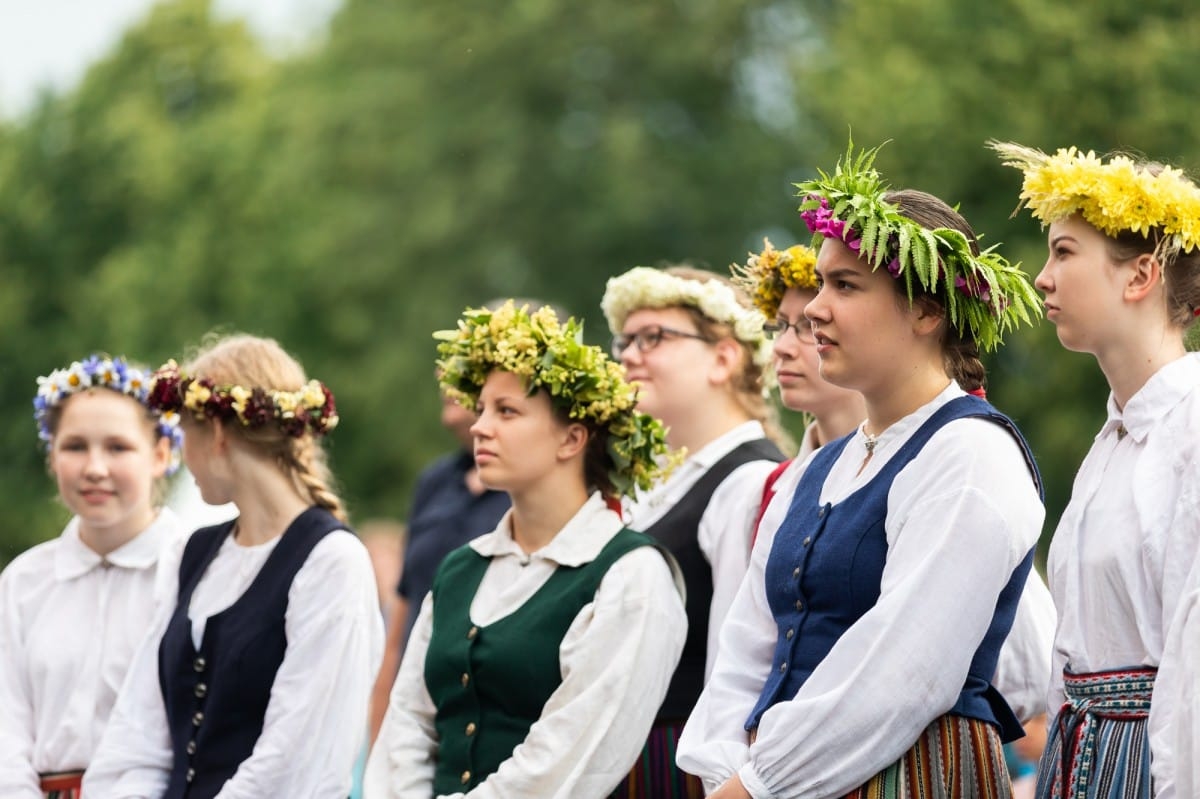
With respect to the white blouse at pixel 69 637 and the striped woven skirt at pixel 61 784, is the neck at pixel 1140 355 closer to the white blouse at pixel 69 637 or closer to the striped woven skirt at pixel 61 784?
the white blouse at pixel 69 637

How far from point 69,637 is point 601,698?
211 centimetres

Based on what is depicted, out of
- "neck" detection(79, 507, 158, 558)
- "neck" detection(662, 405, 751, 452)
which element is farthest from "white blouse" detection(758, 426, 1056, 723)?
"neck" detection(79, 507, 158, 558)

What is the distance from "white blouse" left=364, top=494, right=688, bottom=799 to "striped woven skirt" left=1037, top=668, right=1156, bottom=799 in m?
1.13

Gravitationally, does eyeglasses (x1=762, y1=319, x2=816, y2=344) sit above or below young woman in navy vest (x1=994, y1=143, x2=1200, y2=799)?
above

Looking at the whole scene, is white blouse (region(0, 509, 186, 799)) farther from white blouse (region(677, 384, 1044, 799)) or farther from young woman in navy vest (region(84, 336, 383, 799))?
white blouse (region(677, 384, 1044, 799))

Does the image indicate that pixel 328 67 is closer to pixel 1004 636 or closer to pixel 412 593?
pixel 412 593

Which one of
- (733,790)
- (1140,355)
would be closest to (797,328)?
(1140,355)

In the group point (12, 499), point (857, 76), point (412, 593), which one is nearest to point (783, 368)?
point (412, 593)

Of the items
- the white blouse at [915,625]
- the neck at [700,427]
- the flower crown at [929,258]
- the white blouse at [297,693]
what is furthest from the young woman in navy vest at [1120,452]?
the white blouse at [297,693]

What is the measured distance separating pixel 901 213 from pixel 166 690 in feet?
8.81

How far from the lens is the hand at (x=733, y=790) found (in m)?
3.87

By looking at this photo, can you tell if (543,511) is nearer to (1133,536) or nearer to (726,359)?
(726,359)

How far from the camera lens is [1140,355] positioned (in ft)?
13.3

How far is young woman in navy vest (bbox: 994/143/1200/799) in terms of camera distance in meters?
3.86
